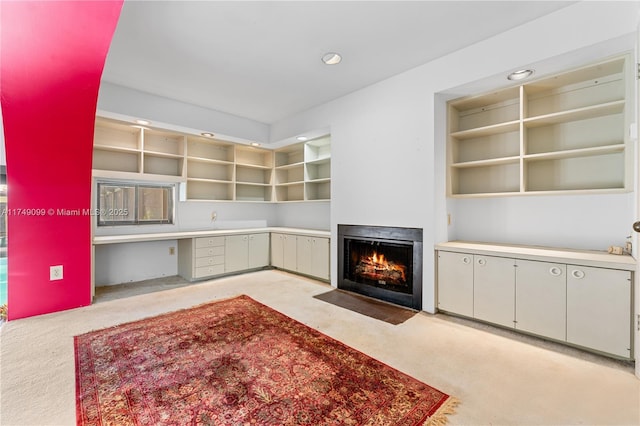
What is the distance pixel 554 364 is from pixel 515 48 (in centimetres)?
269

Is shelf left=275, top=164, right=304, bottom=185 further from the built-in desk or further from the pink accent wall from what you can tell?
the pink accent wall

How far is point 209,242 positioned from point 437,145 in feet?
12.1

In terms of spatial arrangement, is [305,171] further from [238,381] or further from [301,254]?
[238,381]

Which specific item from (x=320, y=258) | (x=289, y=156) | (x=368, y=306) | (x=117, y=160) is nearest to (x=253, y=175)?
(x=289, y=156)

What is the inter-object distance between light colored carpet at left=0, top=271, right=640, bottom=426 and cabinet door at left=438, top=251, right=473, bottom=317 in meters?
0.15

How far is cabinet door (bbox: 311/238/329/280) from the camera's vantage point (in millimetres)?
4441

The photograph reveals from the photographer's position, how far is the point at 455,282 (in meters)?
3.03

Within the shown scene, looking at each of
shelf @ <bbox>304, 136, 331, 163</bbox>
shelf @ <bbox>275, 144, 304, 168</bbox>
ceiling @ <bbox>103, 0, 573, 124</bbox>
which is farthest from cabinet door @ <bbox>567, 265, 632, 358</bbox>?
shelf @ <bbox>275, 144, 304, 168</bbox>

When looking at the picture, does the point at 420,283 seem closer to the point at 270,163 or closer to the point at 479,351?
the point at 479,351

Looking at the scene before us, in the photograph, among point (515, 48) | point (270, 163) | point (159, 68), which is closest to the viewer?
point (515, 48)

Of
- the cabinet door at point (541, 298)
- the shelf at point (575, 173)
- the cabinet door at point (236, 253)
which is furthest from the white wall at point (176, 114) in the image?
the cabinet door at point (541, 298)

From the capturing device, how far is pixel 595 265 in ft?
7.31

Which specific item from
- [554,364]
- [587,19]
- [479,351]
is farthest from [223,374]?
[587,19]

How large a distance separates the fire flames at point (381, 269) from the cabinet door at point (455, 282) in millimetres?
466
